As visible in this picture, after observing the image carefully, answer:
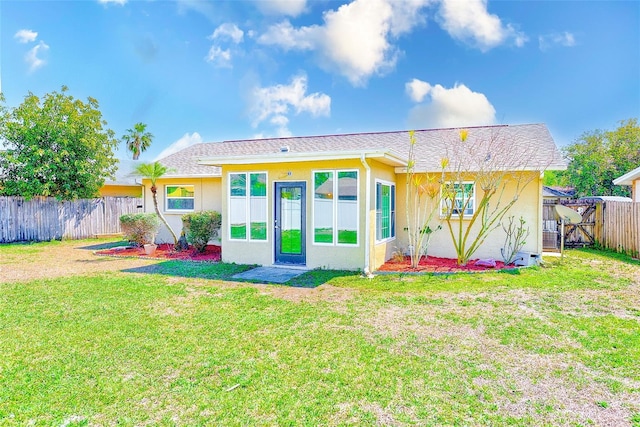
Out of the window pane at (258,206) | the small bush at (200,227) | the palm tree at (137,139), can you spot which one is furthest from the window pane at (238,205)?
the palm tree at (137,139)

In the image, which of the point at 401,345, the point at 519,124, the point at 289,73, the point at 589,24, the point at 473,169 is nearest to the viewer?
the point at 401,345

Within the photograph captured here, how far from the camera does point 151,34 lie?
12.8 meters

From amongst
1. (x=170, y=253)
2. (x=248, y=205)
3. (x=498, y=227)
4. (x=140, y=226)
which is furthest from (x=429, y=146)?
(x=140, y=226)

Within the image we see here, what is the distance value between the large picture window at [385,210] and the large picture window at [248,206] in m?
3.11

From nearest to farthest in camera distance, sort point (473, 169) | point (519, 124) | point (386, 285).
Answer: point (386, 285) < point (473, 169) < point (519, 124)

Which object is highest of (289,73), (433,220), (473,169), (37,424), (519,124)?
(289,73)

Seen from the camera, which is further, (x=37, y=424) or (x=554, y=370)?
(x=554, y=370)

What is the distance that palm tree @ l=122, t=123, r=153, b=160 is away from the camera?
35.6 meters

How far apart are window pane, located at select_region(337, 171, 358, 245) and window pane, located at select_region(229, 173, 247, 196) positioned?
111 inches

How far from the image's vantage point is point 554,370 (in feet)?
13.0

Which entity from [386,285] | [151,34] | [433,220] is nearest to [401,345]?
[386,285]

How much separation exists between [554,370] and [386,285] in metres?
4.01

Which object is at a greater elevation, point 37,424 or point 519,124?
point 519,124

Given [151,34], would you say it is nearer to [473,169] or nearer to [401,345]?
[473,169]
